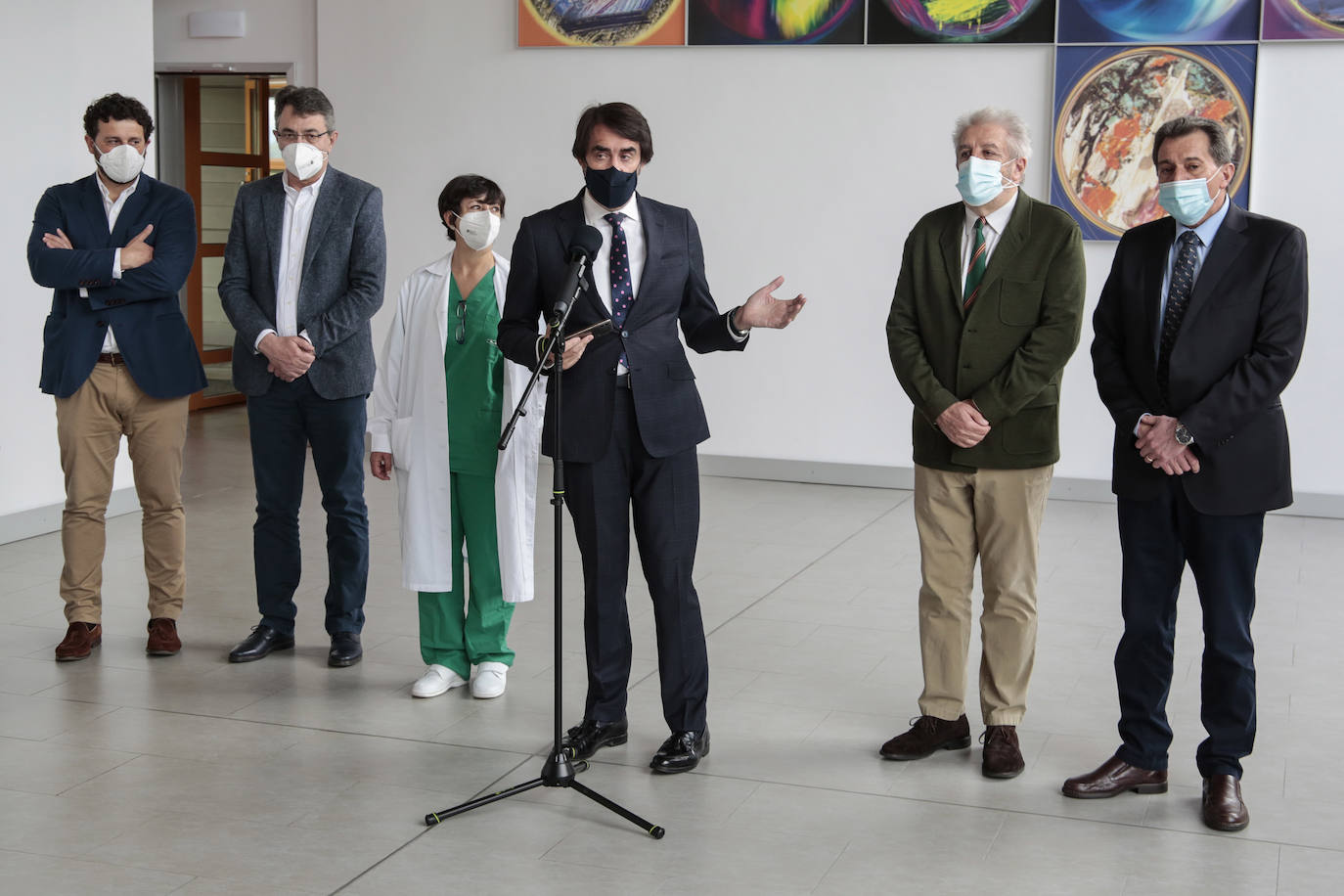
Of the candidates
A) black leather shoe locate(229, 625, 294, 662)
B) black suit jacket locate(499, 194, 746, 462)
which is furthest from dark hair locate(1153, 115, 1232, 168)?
black leather shoe locate(229, 625, 294, 662)

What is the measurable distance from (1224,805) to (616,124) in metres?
2.17

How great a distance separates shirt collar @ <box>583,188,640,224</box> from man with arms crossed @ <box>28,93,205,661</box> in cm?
159

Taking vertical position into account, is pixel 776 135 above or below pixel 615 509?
above

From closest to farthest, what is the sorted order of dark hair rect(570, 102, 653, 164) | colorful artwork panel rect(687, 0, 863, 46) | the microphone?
1. the microphone
2. dark hair rect(570, 102, 653, 164)
3. colorful artwork panel rect(687, 0, 863, 46)

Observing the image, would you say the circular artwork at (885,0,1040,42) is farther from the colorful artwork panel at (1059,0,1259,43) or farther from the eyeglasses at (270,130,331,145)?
the eyeglasses at (270,130,331,145)

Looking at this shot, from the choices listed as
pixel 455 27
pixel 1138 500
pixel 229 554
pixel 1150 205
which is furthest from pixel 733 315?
pixel 455 27

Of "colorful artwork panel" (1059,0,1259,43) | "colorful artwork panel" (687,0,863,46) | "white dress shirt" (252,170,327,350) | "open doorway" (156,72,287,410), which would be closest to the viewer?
"white dress shirt" (252,170,327,350)

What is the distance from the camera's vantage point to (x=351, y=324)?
15.0 ft

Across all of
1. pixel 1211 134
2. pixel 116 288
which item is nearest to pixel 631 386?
pixel 1211 134

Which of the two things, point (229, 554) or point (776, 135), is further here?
point (776, 135)

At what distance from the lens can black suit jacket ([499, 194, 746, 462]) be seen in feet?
12.0

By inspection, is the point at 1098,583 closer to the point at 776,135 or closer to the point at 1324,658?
the point at 1324,658

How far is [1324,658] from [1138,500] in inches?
73.4

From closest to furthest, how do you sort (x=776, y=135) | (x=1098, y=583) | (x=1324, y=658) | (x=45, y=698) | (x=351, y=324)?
(x=45, y=698) < (x=351, y=324) < (x=1324, y=658) < (x=1098, y=583) < (x=776, y=135)
